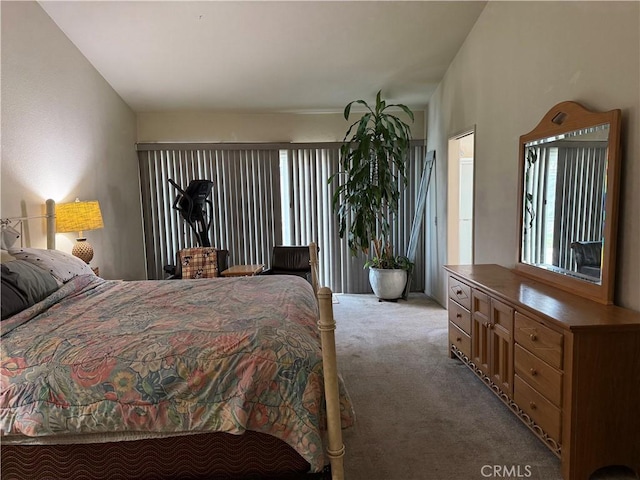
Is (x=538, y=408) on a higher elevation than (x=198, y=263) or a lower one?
lower

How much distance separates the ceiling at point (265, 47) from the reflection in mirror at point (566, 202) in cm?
170

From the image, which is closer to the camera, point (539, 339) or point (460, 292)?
point (539, 339)

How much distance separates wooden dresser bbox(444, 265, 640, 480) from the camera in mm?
1816

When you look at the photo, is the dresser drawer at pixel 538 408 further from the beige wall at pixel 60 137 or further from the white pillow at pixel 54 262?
the beige wall at pixel 60 137

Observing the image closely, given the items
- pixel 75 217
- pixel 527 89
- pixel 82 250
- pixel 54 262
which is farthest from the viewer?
pixel 82 250

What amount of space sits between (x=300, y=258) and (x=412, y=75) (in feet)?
7.76

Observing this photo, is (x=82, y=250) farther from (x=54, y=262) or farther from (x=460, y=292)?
(x=460, y=292)

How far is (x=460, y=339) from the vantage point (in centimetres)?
312

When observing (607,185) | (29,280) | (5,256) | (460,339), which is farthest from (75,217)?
(607,185)

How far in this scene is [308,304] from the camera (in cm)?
246

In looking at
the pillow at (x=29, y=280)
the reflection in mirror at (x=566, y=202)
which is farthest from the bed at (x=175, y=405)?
the reflection in mirror at (x=566, y=202)

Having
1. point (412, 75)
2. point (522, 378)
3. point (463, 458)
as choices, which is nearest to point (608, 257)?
point (522, 378)

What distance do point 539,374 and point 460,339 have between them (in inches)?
41.4

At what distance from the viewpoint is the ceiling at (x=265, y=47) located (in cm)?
347
